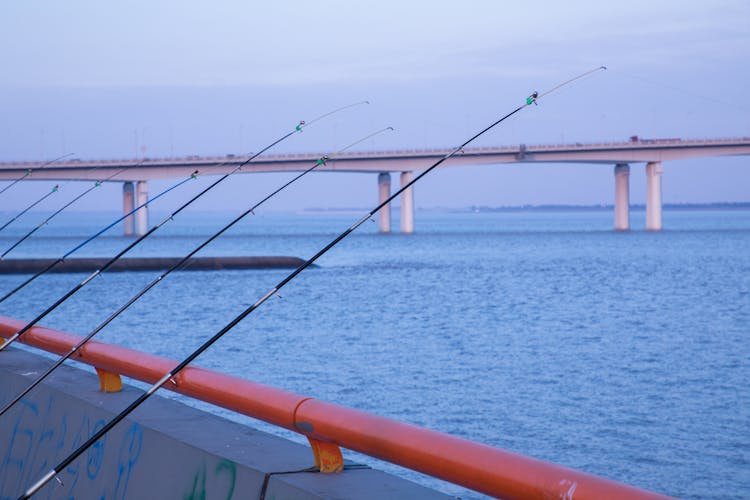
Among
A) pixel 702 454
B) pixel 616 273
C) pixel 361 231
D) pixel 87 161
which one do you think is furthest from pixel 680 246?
pixel 702 454

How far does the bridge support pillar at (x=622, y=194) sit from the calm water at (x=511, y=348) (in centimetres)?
3388

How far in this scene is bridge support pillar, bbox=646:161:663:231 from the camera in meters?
86.2

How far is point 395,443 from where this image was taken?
3.01m

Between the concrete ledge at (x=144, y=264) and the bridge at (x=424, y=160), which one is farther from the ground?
the bridge at (x=424, y=160)

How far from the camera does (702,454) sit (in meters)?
12.5

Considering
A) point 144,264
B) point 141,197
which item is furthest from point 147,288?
point 141,197

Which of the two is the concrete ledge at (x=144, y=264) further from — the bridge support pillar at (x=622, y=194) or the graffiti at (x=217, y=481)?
the graffiti at (x=217, y=481)

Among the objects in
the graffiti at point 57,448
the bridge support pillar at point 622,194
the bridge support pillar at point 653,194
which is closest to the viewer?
the graffiti at point 57,448

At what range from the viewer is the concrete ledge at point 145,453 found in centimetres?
345

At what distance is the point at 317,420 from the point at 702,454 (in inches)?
396

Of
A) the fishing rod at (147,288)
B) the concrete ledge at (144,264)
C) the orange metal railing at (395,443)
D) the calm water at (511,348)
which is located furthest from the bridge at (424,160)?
the orange metal railing at (395,443)

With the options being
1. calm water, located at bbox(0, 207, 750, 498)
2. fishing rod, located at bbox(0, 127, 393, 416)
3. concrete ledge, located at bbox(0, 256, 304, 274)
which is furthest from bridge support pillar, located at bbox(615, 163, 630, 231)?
fishing rod, located at bbox(0, 127, 393, 416)

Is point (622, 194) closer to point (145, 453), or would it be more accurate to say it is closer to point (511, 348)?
point (511, 348)

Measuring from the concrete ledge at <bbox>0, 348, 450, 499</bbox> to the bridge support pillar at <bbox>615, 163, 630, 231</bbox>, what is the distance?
86.4 meters
